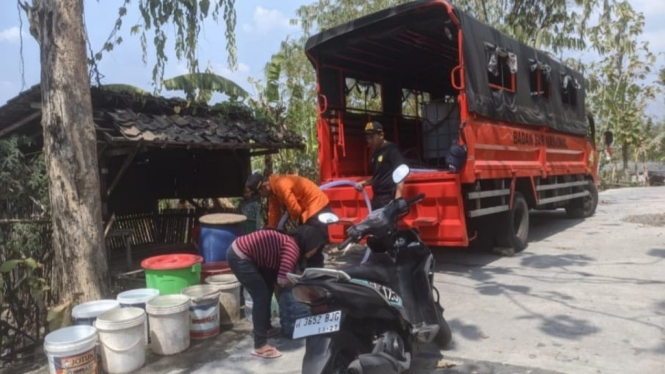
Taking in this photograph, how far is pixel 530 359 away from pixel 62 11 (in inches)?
199

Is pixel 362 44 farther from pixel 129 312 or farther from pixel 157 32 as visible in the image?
pixel 129 312

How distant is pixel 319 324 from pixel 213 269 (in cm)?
278

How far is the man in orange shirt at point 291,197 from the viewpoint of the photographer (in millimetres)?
4430

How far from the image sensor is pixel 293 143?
26.3 ft

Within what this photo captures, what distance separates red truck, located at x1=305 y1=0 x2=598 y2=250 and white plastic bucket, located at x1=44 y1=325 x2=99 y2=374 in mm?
3614

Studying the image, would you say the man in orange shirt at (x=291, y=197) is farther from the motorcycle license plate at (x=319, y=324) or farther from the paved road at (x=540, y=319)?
the motorcycle license plate at (x=319, y=324)

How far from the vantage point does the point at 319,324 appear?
2916 millimetres

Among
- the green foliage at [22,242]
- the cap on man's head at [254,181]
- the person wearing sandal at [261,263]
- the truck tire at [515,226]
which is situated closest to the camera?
the person wearing sandal at [261,263]

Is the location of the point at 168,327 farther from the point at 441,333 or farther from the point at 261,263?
the point at 441,333

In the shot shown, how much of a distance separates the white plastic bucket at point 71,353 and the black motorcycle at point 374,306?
169cm

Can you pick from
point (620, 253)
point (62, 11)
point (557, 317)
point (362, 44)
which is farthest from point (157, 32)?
point (620, 253)

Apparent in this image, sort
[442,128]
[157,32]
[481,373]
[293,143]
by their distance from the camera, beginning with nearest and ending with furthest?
1. [481,373]
2. [157,32]
3. [293,143]
4. [442,128]

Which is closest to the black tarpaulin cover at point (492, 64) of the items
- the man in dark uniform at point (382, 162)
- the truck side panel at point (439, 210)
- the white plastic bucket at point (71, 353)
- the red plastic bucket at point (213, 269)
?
the truck side panel at point (439, 210)

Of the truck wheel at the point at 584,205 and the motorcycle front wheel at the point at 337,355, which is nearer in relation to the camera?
the motorcycle front wheel at the point at 337,355
